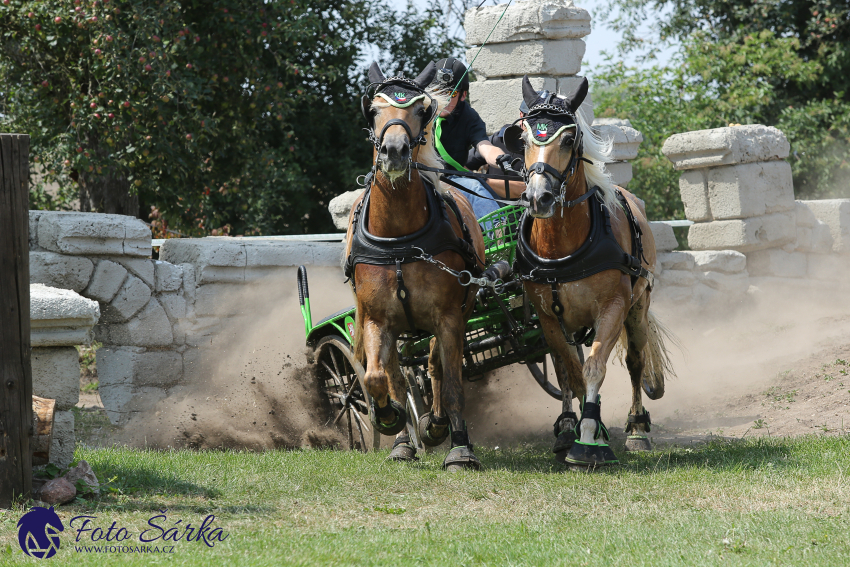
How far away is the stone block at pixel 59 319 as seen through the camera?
4.52 meters

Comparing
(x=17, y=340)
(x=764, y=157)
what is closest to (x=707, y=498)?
(x=17, y=340)

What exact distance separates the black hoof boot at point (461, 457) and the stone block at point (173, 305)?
124 inches

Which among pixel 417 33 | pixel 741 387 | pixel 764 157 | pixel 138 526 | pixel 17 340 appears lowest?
pixel 741 387

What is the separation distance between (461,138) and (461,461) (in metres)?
2.42

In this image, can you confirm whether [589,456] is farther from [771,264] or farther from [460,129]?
[771,264]

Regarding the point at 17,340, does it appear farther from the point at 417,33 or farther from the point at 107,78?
the point at 417,33

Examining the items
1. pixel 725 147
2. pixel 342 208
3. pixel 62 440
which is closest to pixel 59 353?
pixel 62 440

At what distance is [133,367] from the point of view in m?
7.02

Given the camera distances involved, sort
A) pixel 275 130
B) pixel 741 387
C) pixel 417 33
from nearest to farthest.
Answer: pixel 741 387
pixel 275 130
pixel 417 33

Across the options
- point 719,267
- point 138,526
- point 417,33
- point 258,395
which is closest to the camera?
point 138,526

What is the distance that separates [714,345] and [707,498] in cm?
523

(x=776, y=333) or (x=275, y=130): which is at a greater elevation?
(x=275, y=130)

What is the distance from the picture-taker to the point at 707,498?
4.12 metres

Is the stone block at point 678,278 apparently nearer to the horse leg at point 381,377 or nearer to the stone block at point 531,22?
the stone block at point 531,22
